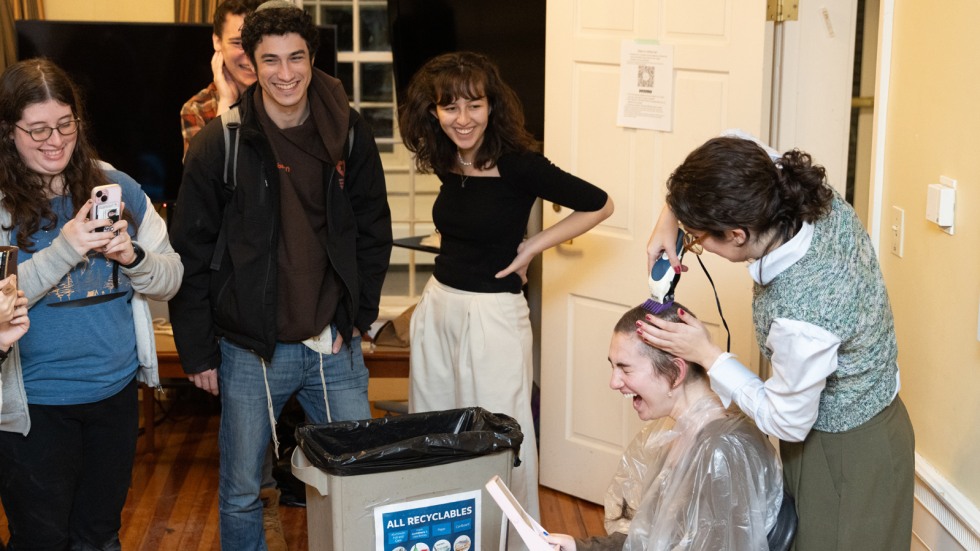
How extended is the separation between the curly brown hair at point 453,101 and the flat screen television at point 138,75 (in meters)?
0.98

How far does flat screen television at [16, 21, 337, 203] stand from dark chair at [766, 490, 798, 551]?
2.39 m

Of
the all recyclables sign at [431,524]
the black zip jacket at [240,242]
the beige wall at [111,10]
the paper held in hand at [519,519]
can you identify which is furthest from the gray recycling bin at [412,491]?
the beige wall at [111,10]

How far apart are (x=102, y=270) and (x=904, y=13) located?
1.98 metres

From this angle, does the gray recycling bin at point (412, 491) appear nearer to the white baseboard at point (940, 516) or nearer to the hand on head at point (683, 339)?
the hand on head at point (683, 339)

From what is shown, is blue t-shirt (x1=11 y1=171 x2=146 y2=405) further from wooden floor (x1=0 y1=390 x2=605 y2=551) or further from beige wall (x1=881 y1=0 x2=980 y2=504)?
beige wall (x1=881 y1=0 x2=980 y2=504)

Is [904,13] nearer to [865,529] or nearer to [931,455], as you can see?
[931,455]

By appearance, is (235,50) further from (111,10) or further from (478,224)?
(111,10)

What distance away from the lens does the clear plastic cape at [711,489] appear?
2.07 m

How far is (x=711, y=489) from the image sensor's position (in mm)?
2088

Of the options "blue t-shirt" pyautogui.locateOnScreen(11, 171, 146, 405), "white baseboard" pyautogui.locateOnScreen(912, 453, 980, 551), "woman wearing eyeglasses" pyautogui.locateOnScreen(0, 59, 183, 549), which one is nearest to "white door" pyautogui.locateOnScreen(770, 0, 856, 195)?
"white baseboard" pyautogui.locateOnScreen(912, 453, 980, 551)

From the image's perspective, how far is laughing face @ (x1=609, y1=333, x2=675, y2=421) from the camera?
218 centimetres

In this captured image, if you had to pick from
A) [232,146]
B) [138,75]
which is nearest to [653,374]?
[232,146]

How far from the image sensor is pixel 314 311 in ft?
8.79

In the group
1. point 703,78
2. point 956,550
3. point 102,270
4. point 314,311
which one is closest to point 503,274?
point 314,311
